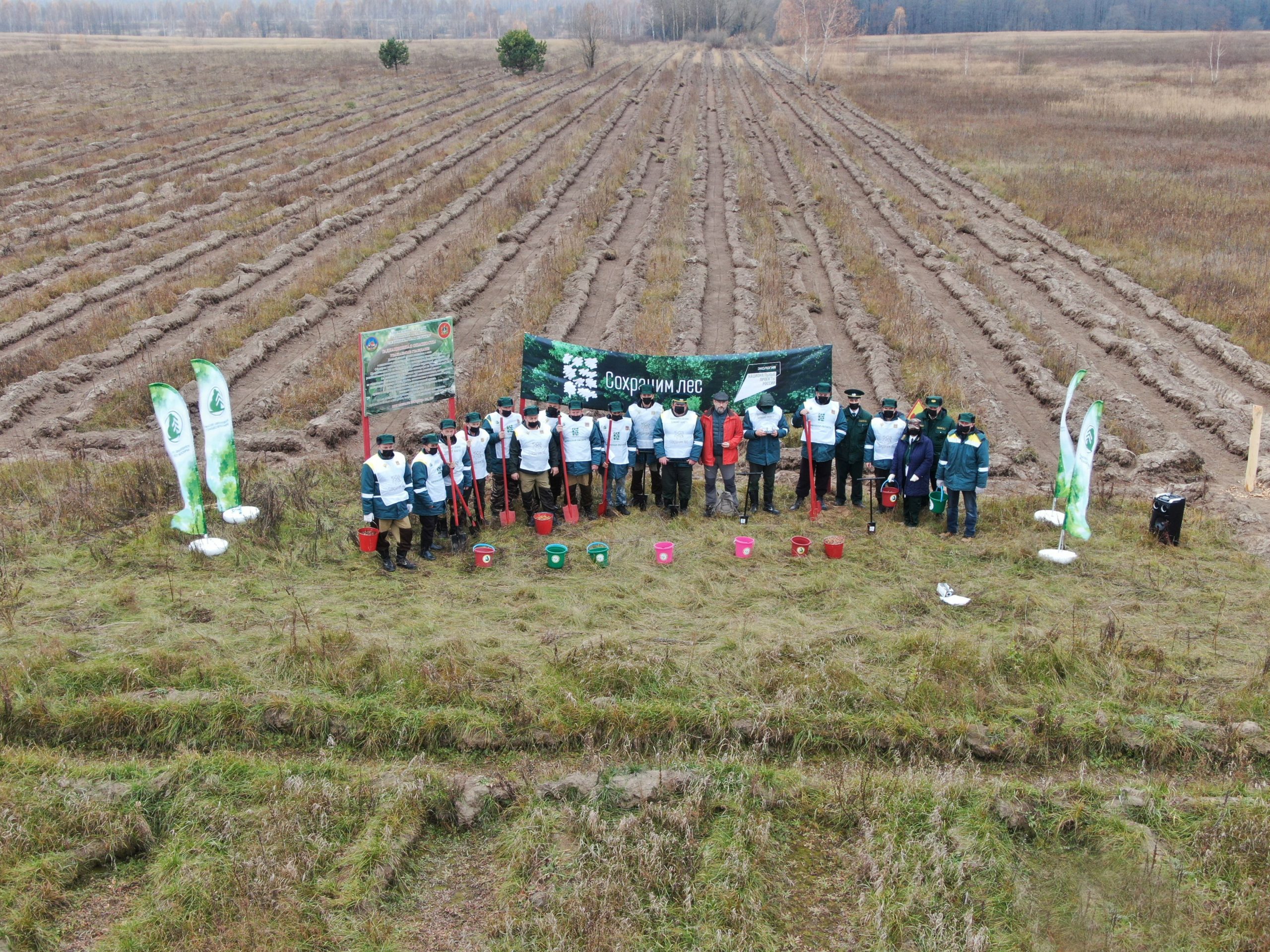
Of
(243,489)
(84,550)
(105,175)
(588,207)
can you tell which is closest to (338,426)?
(243,489)

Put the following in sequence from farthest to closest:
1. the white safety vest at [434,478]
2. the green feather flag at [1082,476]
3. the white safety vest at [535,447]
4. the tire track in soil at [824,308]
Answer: the tire track in soil at [824,308]
the white safety vest at [535,447]
the white safety vest at [434,478]
the green feather flag at [1082,476]

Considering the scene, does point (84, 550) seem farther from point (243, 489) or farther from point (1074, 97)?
point (1074, 97)

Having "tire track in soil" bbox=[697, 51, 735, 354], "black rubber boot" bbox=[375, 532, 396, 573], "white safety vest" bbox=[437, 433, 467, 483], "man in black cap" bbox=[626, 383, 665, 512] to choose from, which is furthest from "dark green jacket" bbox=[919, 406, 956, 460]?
"tire track in soil" bbox=[697, 51, 735, 354]

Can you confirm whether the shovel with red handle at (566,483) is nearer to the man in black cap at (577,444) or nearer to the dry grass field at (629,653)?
the man in black cap at (577,444)

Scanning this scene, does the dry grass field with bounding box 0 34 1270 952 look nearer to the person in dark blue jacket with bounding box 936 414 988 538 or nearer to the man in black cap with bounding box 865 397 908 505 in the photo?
the person in dark blue jacket with bounding box 936 414 988 538

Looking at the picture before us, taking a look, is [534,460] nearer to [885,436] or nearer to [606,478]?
[606,478]

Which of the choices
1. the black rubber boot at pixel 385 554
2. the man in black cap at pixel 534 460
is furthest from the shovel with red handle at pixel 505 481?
the black rubber boot at pixel 385 554

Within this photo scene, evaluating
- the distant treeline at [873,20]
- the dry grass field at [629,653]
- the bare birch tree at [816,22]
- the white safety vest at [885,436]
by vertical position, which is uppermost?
the distant treeline at [873,20]
